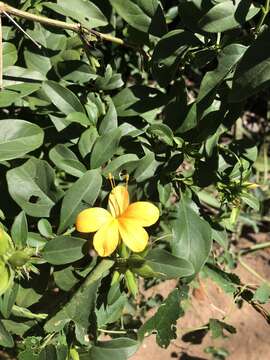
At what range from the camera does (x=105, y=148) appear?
1.11 m

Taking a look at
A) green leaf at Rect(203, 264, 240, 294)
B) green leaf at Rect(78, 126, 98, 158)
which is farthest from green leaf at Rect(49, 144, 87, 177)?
green leaf at Rect(203, 264, 240, 294)

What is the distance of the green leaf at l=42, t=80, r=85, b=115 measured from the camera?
116 centimetres

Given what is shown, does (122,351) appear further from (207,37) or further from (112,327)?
(207,37)

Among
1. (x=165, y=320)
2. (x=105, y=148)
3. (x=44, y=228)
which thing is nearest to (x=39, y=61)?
(x=105, y=148)

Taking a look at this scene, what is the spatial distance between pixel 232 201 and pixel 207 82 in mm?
297

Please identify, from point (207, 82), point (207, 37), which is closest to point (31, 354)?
point (207, 82)

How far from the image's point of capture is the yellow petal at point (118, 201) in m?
1.04

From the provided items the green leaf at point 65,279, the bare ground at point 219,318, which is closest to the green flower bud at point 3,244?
the green leaf at point 65,279

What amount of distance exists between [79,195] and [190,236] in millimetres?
268

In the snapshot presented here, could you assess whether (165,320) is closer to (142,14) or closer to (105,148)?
(105,148)

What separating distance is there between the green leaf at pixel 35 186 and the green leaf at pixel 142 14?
0.36 meters

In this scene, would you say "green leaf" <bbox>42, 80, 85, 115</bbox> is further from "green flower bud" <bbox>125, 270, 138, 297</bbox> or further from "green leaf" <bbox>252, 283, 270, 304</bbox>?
"green leaf" <bbox>252, 283, 270, 304</bbox>

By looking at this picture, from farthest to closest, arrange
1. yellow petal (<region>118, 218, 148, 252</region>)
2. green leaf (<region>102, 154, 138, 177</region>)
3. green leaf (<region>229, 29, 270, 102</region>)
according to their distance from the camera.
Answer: green leaf (<region>102, 154, 138, 177</region>) < yellow petal (<region>118, 218, 148, 252</region>) < green leaf (<region>229, 29, 270, 102</region>)

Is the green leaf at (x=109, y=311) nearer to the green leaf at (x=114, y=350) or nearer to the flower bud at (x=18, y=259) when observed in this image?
the green leaf at (x=114, y=350)
